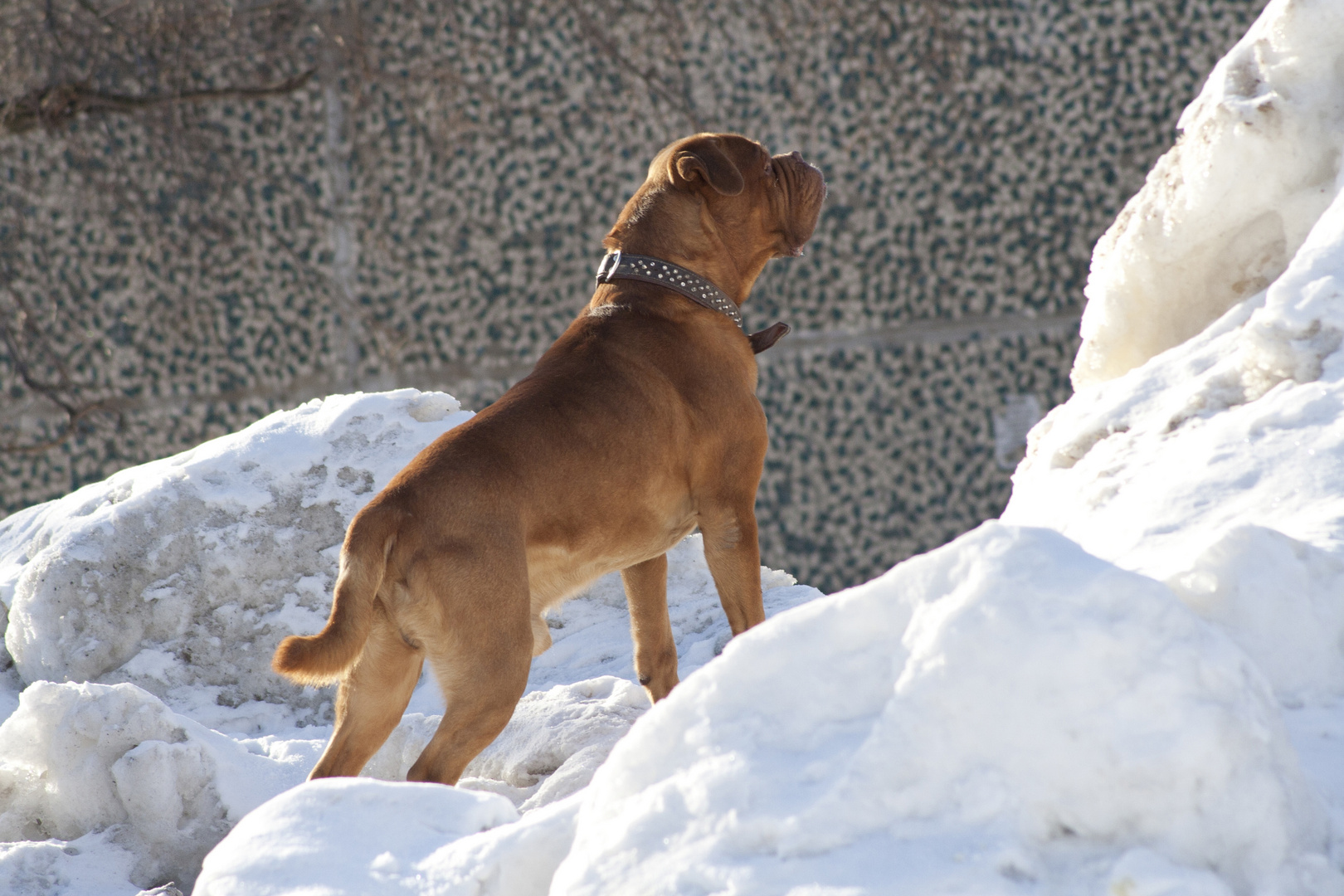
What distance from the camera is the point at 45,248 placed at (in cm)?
546

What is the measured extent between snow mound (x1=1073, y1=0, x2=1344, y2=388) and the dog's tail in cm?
148

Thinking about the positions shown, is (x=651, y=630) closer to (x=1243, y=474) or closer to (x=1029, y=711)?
(x=1243, y=474)

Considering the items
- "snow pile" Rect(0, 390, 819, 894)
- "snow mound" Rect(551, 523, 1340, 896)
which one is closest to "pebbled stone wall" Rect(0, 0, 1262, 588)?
"snow pile" Rect(0, 390, 819, 894)

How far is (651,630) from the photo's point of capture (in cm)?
269

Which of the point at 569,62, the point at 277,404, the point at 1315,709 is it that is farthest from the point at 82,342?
the point at 1315,709

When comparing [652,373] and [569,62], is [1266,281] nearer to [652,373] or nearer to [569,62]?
[652,373]

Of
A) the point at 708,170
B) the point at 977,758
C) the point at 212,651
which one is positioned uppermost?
the point at 708,170

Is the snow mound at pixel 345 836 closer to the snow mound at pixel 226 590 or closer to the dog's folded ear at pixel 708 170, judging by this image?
the snow mound at pixel 226 590

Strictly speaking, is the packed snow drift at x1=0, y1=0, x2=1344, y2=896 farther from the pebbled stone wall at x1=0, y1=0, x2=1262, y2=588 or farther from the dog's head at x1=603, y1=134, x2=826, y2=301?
the pebbled stone wall at x1=0, y1=0, x2=1262, y2=588

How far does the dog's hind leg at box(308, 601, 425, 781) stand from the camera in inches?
84.0

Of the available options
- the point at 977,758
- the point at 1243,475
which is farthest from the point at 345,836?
the point at 1243,475

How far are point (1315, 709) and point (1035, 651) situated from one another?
0.41 metres

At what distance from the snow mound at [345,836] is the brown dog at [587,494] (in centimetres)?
64

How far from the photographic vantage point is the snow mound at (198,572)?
120 inches
